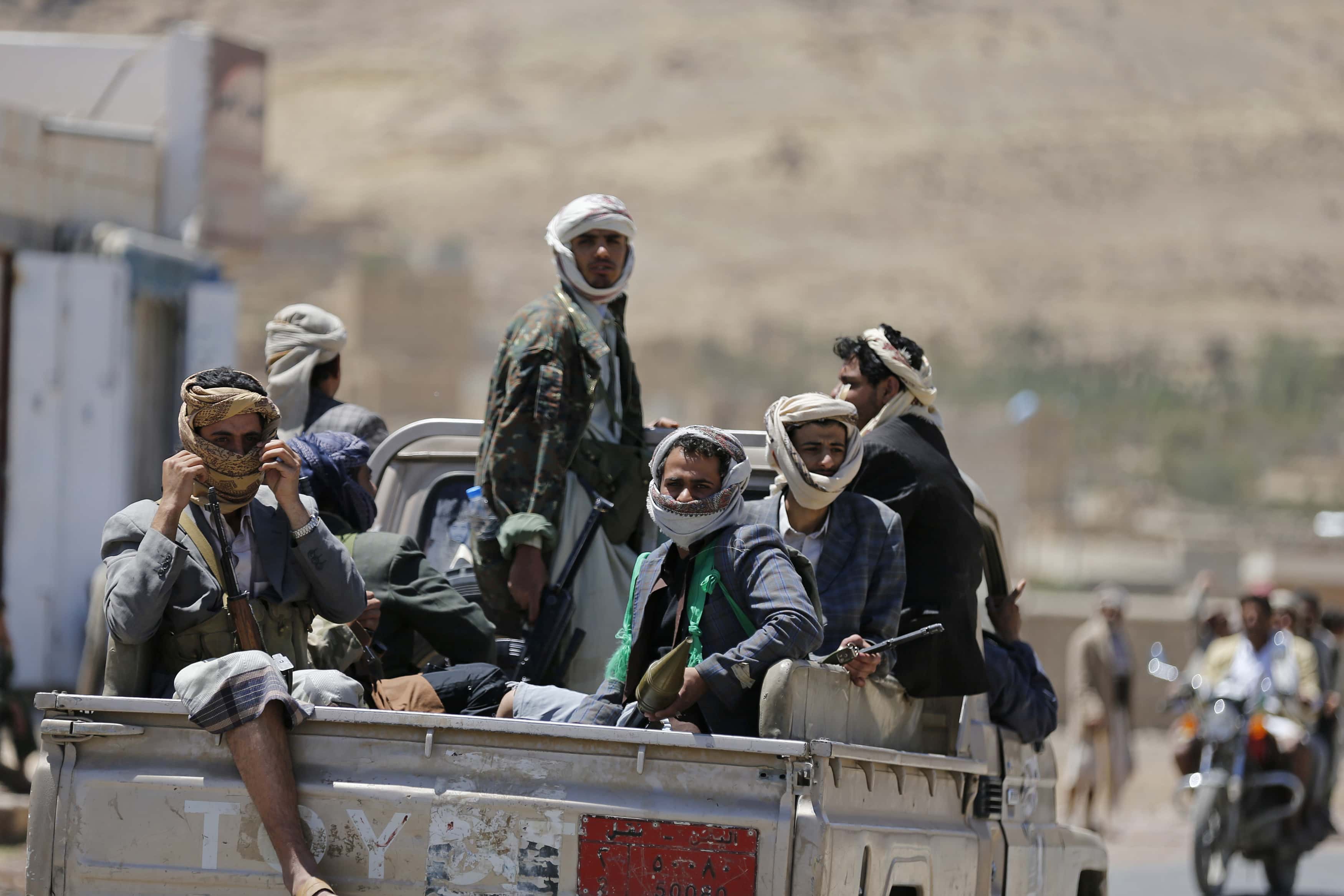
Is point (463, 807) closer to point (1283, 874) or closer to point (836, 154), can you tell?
point (1283, 874)

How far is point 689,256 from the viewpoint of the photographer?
88625mm

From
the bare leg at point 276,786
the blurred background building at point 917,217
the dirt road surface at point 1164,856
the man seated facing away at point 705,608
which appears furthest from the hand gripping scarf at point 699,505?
the blurred background building at point 917,217

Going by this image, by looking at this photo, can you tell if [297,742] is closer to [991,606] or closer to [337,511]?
[337,511]

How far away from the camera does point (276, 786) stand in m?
4.29

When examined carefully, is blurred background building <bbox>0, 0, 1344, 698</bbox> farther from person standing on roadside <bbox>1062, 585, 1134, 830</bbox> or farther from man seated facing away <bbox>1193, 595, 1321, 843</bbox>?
man seated facing away <bbox>1193, 595, 1321, 843</bbox>

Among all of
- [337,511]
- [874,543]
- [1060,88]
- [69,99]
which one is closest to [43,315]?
[69,99]

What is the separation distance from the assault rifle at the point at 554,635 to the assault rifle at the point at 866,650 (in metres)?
1.25

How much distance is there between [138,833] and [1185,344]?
78173mm

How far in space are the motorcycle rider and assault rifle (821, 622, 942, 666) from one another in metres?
7.81

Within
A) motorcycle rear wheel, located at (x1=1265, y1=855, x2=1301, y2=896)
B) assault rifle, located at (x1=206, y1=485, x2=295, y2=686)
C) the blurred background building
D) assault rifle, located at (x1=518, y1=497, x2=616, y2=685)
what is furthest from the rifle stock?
the blurred background building

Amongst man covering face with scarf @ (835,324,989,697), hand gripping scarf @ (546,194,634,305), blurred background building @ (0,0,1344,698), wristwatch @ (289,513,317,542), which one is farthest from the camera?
blurred background building @ (0,0,1344,698)

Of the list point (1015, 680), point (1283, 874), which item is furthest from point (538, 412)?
point (1283, 874)

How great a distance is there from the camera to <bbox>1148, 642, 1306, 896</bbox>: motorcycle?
11773 mm

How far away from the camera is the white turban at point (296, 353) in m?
6.47
